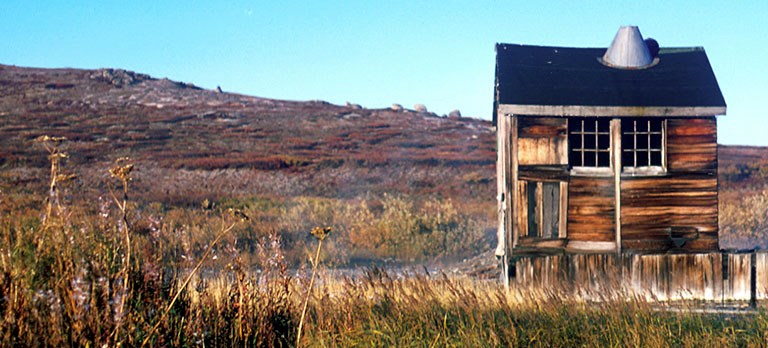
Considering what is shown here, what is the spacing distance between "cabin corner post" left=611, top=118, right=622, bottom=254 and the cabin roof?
249 millimetres

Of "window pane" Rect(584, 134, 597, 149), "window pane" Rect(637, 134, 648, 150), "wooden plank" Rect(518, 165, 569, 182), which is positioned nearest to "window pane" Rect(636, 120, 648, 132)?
"window pane" Rect(637, 134, 648, 150)

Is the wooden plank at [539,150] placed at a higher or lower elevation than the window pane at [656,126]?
lower

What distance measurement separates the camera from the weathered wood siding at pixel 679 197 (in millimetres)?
12328

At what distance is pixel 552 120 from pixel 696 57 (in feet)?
11.6

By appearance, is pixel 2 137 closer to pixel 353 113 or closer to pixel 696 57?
pixel 353 113

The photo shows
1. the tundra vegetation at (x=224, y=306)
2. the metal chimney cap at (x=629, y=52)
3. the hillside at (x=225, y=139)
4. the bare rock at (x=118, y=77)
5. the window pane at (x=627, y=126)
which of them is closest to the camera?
the tundra vegetation at (x=224, y=306)

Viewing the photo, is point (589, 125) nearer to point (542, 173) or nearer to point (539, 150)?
point (539, 150)

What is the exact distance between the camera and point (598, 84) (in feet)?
42.2

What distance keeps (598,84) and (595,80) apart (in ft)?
0.59

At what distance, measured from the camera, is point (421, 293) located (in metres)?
7.96

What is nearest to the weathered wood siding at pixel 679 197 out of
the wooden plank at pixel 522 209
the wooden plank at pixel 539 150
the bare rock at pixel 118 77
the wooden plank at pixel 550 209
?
the wooden plank at pixel 550 209

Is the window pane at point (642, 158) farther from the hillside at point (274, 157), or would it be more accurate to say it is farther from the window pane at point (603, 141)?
the hillside at point (274, 157)

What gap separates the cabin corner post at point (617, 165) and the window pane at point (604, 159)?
0.28 m

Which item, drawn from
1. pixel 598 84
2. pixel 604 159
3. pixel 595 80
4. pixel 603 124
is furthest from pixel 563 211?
pixel 595 80
